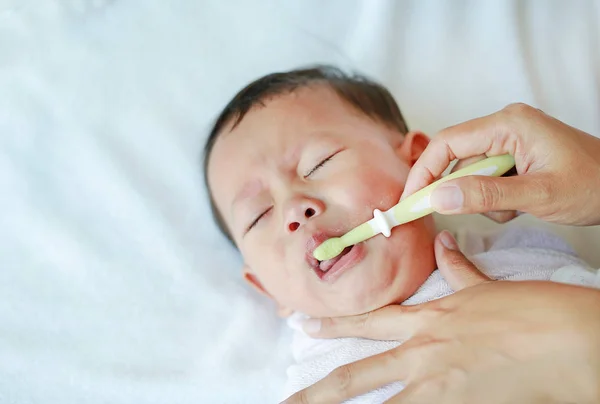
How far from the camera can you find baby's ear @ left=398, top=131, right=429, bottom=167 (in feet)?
4.08

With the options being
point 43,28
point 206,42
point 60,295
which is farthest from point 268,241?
point 43,28

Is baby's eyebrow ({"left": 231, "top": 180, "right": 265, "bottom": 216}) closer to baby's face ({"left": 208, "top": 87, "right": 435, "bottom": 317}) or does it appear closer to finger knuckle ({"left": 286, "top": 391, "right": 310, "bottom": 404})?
baby's face ({"left": 208, "top": 87, "right": 435, "bottom": 317})

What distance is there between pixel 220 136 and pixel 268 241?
27cm

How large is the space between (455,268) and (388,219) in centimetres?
15

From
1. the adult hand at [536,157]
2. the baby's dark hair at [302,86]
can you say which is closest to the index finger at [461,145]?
the adult hand at [536,157]

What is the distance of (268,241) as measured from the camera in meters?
1.17

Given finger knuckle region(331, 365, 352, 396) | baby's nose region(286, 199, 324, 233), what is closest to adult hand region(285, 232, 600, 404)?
finger knuckle region(331, 365, 352, 396)

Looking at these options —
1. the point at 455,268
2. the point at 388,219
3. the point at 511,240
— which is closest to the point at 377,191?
the point at 388,219

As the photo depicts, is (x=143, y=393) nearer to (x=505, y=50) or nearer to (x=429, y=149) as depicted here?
(x=429, y=149)

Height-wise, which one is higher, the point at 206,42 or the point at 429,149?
the point at 206,42

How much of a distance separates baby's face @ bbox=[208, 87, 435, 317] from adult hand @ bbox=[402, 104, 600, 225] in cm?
10

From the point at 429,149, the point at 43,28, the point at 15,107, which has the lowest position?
the point at 429,149

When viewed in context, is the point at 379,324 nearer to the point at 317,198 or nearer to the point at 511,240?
the point at 317,198

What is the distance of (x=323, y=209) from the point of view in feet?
3.59
